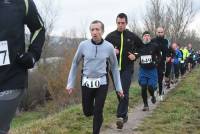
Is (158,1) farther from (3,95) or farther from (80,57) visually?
(3,95)

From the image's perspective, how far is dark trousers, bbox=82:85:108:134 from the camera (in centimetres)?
771

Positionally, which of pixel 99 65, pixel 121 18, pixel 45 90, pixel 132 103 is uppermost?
pixel 121 18

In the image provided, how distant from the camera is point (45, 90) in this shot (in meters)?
44.9

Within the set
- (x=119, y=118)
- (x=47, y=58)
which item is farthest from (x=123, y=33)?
(x=47, y=58)

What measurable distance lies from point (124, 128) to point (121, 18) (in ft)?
7.30

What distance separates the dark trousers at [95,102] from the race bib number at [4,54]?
3.41 meters

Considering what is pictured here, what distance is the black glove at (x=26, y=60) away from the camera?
4547 millimetres

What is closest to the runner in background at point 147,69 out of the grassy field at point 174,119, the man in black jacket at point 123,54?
the grassy field at point 174,119

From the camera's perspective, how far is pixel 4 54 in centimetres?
445

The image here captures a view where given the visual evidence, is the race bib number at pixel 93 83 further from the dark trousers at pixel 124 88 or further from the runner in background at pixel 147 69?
the runner in background at pixel 147 69

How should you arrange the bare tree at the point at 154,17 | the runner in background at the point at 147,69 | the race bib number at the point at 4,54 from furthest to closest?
the bare tree at the point at 154,17
the runner in background at the point at 147,69
the race bib number at the point at 4,54

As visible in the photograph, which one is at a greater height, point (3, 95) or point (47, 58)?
point (3, 95)

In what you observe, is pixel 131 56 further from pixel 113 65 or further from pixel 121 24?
pixel 113 65

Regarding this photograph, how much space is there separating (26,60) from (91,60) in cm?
337
